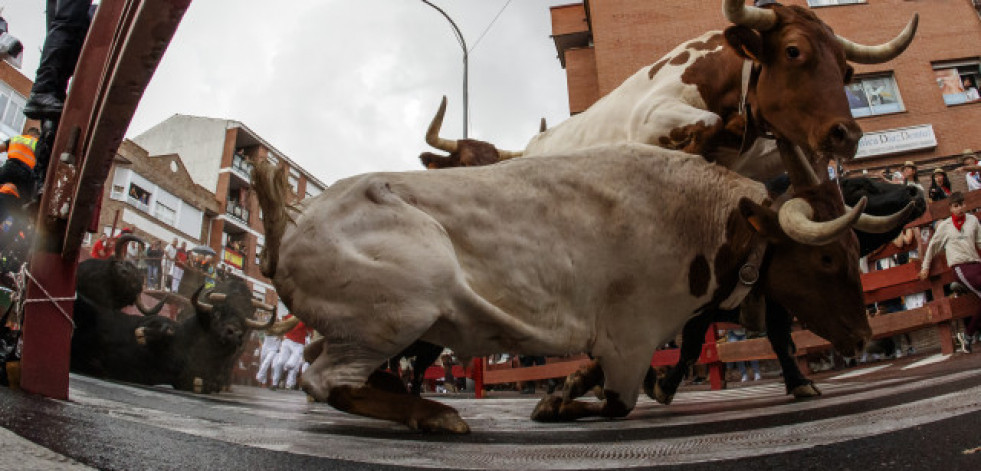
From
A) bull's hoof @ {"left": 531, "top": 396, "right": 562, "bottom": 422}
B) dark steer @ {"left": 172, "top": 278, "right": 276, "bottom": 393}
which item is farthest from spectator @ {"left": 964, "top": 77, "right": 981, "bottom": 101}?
bull's hoof @ {"left": 531, "top": 396, "right": 562, "bottom": 422}

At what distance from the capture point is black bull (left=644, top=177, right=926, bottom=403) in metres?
4.43

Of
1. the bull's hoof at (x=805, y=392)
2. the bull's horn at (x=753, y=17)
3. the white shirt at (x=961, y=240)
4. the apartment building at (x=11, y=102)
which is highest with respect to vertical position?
the apartment building at (x=11, y=102)

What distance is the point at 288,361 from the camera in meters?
14.6

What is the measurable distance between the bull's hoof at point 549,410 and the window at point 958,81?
2423 centimetres

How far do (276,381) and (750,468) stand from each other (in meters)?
14.7

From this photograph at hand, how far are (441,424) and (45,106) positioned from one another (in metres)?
3.24

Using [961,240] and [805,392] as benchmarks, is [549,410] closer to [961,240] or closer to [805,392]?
[805,392]

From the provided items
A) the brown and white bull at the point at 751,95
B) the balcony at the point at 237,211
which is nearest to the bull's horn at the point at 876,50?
the brown and white bull at the point at 751,95

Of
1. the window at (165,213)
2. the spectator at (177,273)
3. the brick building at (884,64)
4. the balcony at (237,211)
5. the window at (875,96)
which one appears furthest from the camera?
the balcony at (237,211)

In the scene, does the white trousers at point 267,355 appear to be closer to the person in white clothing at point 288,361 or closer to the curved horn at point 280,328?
the person in white clothing at point 288,361

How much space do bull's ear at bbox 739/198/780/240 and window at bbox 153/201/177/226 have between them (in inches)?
1480

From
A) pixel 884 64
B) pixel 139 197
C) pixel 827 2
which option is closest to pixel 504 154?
pixel 884 64

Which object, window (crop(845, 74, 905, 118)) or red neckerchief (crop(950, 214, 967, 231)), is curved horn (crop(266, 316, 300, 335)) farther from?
window (crop(845, 74, 905, 118))

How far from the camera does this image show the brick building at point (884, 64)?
800 inches
